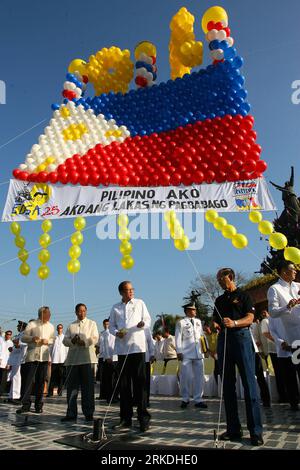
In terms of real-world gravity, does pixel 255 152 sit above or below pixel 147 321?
above

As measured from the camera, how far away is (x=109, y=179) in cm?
627

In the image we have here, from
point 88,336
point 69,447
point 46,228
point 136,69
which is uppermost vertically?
point 136,69

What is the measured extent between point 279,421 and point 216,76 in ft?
17.5

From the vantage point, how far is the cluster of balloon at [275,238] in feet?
16.4

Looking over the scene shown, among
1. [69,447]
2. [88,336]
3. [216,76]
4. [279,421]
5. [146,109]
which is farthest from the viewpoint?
[146,109]

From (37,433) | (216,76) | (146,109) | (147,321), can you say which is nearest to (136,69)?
(146,109)

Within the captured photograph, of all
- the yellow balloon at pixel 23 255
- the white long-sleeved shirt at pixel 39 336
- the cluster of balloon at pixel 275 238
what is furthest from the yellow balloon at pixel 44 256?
the cluster of balloon at pixel 275 238

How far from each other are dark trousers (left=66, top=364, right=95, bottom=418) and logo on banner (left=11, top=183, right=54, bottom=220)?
2.44 m

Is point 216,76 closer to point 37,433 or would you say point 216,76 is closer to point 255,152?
point 255,152

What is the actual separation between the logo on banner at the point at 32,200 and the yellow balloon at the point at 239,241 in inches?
118

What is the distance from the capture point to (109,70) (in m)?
7.60

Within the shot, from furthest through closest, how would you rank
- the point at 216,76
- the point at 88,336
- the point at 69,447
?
1. the point at 216,76
2. the point at 88,336
3. the point at 69,447

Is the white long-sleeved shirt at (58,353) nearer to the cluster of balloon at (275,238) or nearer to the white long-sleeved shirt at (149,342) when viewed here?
the white long-sleeved shirt at (149,342)
